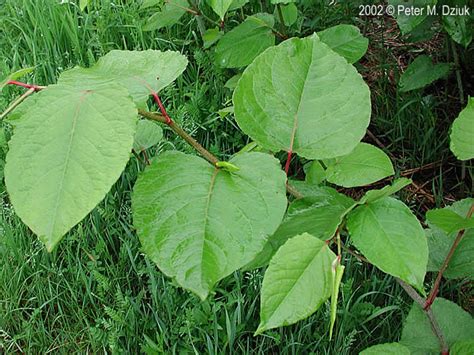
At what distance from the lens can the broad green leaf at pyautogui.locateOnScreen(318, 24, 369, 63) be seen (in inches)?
73.4

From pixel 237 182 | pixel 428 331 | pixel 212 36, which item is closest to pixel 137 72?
pixel 237 182

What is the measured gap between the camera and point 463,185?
2.18 m

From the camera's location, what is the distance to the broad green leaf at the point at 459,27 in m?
1.78

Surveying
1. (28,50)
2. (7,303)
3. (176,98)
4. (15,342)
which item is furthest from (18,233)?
(28,50)

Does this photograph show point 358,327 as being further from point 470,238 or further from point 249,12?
Result: point 249,12

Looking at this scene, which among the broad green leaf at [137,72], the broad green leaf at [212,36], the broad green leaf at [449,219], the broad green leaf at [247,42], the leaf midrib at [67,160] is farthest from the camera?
the broad green leaf at [212,36]

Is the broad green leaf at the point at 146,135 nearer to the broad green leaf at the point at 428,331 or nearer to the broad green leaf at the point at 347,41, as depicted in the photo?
the broad green leaf at the point at 428,331

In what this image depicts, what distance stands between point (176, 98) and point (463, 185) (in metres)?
1.05

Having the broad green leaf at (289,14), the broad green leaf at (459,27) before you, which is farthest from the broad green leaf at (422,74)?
the broad green leaf at (289,14)

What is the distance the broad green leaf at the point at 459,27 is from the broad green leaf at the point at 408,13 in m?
0.06

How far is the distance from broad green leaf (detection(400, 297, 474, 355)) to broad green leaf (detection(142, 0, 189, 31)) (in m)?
1.26

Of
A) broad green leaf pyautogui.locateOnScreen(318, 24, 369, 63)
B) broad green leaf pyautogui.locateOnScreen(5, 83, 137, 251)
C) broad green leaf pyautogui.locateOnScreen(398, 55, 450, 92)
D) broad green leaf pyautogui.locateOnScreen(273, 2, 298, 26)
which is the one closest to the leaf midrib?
broad green leaf pyautogui.locateOnScreen(5, 83, 137, 251)

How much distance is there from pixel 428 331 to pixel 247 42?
1.02 meters

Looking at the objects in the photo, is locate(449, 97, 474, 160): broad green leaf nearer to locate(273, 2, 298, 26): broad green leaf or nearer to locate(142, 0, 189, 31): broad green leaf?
locate(273, 2, 298, 26): broad green leaf
